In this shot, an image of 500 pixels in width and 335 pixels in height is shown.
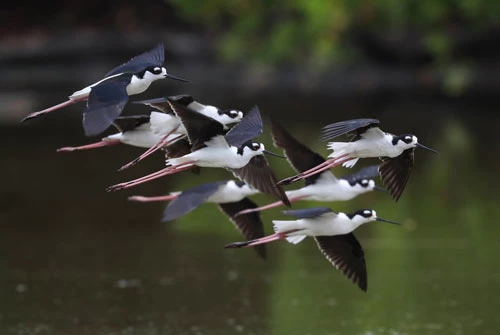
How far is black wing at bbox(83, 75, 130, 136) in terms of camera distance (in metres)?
6.70

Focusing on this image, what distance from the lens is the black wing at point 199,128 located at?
7723 mm

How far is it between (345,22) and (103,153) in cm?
869

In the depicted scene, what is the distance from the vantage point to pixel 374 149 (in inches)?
313

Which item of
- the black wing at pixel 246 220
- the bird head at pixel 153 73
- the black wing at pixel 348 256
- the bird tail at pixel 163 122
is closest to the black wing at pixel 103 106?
the bird head at pixel 153 73

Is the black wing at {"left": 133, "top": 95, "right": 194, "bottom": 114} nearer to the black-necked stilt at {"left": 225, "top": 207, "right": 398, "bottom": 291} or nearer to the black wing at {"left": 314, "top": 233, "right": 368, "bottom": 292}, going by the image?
the black-necked stilt at {"left": 225, "top": 207, "right": 398, "bottom": 291}

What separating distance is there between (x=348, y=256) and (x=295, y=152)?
825mm

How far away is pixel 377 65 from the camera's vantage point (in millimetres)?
27875

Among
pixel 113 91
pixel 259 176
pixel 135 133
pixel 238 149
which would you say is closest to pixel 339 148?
pixel 259 176

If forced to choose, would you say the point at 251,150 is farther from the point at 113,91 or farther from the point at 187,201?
the point at 113,91

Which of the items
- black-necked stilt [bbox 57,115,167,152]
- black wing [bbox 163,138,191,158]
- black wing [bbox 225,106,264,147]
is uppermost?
black wing [bbox 225,106,264,147]

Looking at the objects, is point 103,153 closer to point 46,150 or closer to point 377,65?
point 46,150

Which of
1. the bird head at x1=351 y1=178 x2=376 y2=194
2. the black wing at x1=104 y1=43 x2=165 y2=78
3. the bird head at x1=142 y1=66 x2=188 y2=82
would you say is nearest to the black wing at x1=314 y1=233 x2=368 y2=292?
the bird head at x1=351 y1=178 x2=376 y2=194

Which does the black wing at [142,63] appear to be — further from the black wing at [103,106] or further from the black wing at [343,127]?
the black wing at [343,127]

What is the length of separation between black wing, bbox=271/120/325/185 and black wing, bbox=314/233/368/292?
1.67ft
